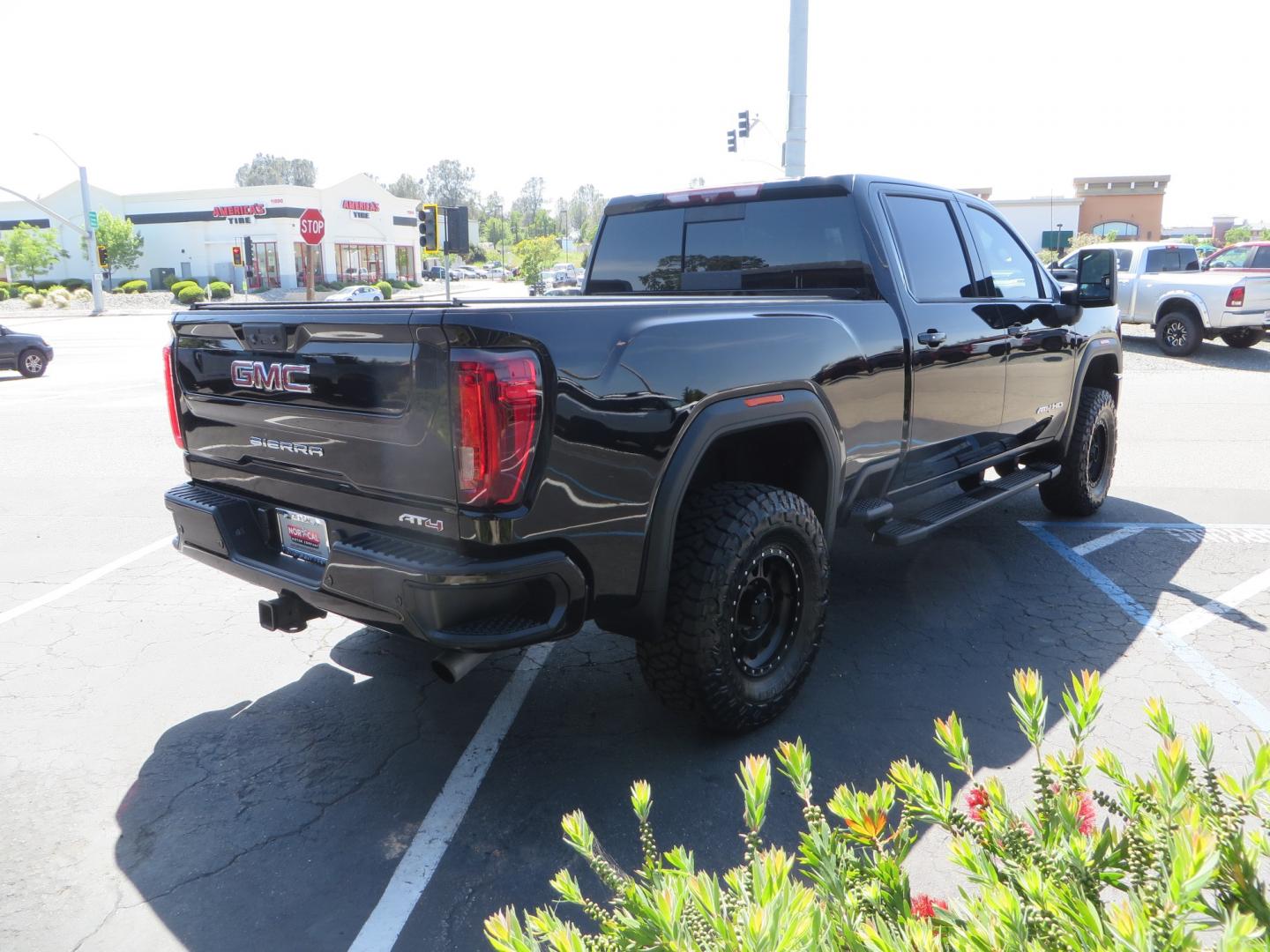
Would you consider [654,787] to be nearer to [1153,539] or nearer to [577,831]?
[577,831]

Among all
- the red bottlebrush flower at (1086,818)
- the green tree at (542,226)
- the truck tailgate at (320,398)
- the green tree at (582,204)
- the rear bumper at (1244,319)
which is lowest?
the rear bumper at (1244,319)

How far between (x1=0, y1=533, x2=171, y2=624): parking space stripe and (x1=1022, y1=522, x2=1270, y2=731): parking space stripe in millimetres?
5682

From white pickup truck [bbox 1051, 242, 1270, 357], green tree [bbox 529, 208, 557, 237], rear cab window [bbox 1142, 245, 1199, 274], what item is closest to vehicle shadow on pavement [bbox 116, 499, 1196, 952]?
white pickup truck [bbox 1051, 242, 1270, 357]

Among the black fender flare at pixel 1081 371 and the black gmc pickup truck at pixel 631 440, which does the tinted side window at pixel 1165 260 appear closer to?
the black fender flare at pixel 1081 371

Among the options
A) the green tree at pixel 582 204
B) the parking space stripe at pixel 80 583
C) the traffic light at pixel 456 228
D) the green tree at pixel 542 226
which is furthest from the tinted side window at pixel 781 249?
the green tree at pixel 582 204

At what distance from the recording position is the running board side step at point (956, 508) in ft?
13.9

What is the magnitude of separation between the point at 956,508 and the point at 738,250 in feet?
5.55

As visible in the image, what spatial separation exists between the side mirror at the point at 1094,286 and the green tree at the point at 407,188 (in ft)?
474

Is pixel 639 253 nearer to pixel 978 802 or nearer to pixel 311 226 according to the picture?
pixel 978 802

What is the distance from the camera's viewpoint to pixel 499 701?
389 cm

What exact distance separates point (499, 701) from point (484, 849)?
104cm

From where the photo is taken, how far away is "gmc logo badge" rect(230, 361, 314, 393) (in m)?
3.09

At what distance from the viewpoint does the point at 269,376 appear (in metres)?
3.21

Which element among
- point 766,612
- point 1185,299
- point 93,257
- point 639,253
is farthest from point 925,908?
point 93,257
